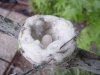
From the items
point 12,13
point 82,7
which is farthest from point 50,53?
A: point 12,13

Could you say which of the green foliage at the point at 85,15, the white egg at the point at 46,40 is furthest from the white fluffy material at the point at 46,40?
the green foliage at the point at 85,15

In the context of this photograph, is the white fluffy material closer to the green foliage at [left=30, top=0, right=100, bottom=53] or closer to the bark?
the bark

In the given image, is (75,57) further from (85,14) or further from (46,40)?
(85,14)

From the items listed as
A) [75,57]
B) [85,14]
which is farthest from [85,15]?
[75,57]

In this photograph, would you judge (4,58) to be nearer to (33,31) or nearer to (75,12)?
(75,12)

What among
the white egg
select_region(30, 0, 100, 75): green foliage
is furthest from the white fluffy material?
select_region(30, 0, 100, 75): green foliage

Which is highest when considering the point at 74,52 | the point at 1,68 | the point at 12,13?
the point at 74,52
